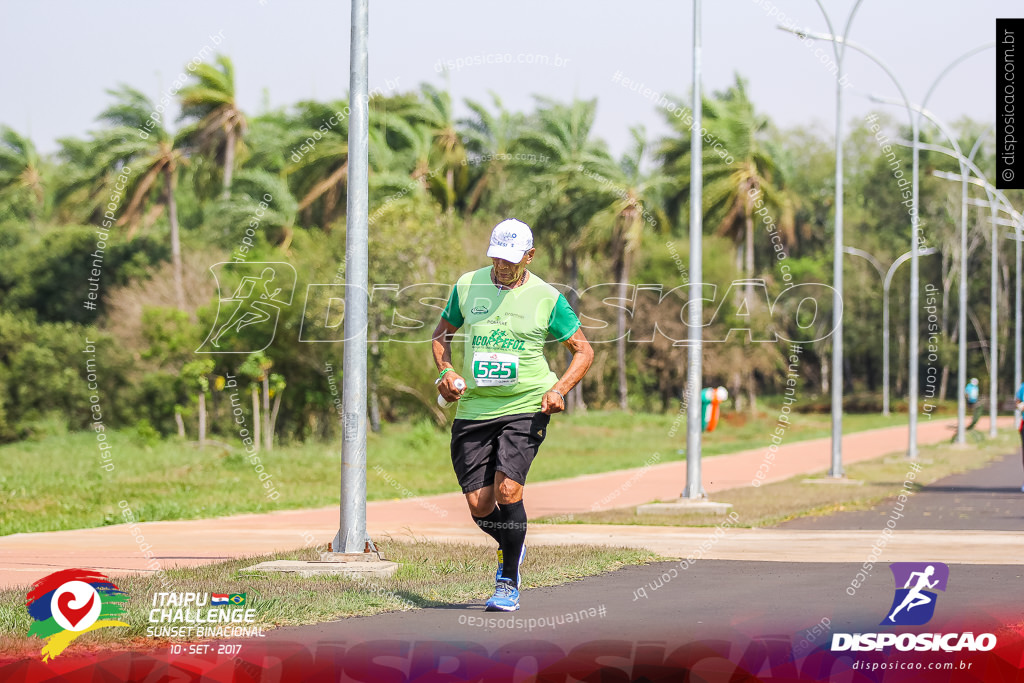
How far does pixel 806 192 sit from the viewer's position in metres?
79.3

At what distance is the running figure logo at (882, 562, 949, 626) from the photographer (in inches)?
277

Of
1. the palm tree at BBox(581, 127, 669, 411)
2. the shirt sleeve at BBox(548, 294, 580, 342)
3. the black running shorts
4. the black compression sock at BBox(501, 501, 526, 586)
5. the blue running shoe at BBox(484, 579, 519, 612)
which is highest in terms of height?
the palm tree at BBox(581, 127, 669, 411)

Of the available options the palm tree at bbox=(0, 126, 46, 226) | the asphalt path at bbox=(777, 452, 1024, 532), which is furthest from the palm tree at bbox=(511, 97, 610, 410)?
the palm tree at bbox=(0, 126, 46, 226)

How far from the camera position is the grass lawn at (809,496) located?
14.5 meters

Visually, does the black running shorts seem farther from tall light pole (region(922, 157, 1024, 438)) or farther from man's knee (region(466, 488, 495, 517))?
tall light pole (region(922, 157, 1024, 438))

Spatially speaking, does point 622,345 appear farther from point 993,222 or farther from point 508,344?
point 508,344

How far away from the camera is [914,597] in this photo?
7270 millimetres

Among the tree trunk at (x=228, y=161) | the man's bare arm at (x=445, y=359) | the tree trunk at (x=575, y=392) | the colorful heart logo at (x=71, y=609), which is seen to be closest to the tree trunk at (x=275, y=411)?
the tree trunk at (x=575, y=392)

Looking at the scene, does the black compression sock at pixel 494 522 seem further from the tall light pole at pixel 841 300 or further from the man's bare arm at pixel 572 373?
the tall light pole at pixel 841 300

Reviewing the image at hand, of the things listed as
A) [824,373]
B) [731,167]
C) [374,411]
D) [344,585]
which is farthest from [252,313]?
[824,373]

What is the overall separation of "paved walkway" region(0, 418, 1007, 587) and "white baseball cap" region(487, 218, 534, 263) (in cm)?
414

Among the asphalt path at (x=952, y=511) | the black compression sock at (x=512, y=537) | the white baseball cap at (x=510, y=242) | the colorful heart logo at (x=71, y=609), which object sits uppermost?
the white baseball cap at (x=510, y=242)

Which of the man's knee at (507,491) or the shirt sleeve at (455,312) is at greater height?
the shirt sleeve at (455,312)

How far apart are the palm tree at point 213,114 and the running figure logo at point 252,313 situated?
12661 mm
